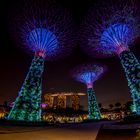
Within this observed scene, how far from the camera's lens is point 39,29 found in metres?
30.4

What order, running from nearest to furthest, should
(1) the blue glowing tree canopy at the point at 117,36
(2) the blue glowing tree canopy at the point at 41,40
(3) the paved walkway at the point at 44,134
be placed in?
(3) the paved walkway at the point at 44,134, (2) the blue glowing tree canopy at the point at 41,40, (1) the blue glowing tree canopy at the point at 117,36

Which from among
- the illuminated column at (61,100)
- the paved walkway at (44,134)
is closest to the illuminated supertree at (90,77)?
the paved walkway at (44,134)

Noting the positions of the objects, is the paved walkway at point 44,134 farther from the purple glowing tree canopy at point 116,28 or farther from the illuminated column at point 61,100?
the illuminated column at point 61,100

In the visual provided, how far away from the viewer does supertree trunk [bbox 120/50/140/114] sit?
94.5 ft

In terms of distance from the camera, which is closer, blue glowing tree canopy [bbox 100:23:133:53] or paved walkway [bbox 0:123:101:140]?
paved walkway [bbox 0:123:101:140]

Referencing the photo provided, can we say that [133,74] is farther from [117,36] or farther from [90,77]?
[90,77]

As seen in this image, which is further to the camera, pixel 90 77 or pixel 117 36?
pixel 90 77

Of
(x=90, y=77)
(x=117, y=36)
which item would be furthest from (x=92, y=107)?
(x=117, y=36)

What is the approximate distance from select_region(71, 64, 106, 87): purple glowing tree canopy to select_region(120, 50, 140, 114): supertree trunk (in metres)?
18.1

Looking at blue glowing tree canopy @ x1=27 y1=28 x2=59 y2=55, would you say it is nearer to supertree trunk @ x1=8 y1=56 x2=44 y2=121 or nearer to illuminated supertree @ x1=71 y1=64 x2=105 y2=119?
supertree trunk @ x1=8 y1=56 x2=44 y2=121

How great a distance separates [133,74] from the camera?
97.8ft

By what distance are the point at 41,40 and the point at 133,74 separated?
14.0 m

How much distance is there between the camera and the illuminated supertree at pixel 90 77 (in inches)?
1957

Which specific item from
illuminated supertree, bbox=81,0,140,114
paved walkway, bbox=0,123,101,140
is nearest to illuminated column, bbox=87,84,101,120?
illuminated supertree, bbox=81,0,140,114
